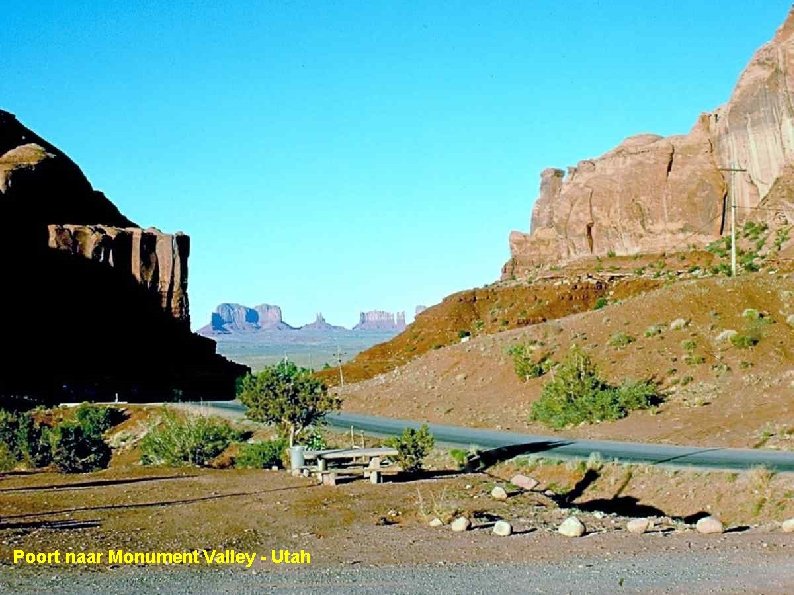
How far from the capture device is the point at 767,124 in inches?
3228

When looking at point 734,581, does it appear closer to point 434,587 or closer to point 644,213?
point 434,587

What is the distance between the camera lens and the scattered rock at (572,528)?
576 inches

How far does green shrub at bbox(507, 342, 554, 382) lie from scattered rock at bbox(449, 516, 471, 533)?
2866 cm

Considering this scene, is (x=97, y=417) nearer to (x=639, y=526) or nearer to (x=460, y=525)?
(x=460, y=525)

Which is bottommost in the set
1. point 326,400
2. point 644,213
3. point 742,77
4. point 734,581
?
point 734,581

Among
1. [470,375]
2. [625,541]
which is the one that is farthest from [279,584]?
[470,375]

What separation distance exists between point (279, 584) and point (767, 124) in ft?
262

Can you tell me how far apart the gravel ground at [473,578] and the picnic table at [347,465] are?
28.8 feet

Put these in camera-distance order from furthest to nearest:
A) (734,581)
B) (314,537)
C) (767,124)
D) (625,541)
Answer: (767,124)
(314,537)
(625,541)
(734,581)

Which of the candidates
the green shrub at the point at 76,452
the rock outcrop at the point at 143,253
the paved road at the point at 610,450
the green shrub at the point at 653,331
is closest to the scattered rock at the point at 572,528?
the paved road at the point at 610,450

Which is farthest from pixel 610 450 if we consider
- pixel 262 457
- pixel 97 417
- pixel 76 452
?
pixel 97 417

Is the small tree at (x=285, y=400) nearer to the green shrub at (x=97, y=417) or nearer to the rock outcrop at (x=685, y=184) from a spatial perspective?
the green shrub at (x=97, y=417)

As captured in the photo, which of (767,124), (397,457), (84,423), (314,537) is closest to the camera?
(314,537)

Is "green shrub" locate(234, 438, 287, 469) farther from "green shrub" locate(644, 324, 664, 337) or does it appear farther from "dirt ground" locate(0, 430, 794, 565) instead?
"green shrub" locate(644, 324, 664, 337)
